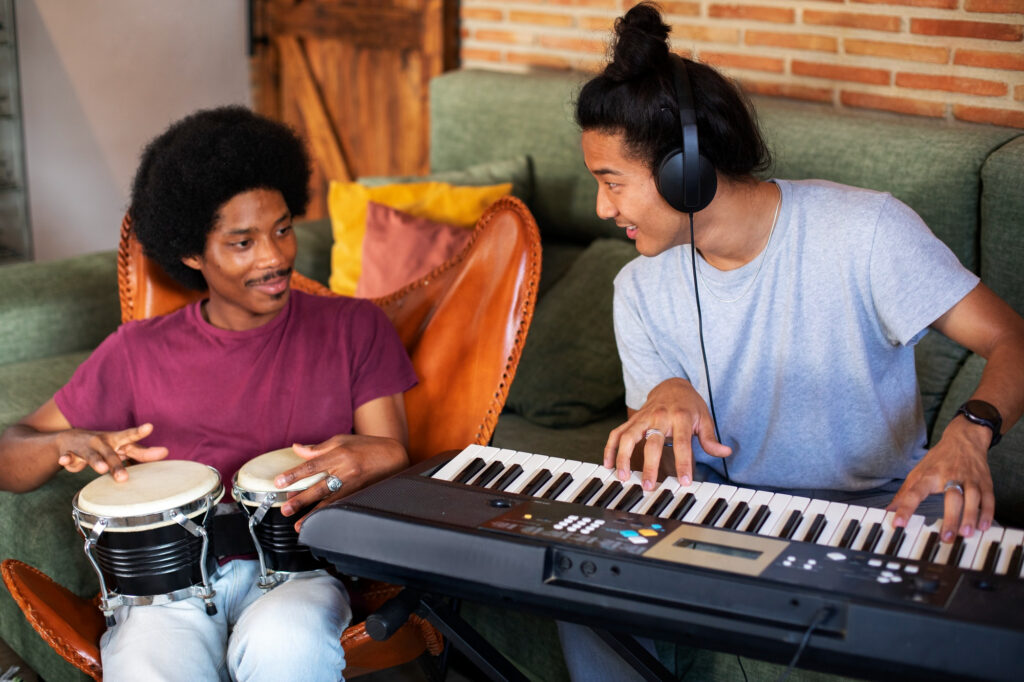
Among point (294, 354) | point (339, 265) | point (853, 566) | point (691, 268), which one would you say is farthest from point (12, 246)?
point (853, 566)

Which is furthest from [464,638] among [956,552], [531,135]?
[531,135]

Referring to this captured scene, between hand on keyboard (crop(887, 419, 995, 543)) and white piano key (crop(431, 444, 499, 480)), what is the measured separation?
1.98 feet

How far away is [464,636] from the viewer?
1.55 metres

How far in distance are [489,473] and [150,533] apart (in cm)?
58

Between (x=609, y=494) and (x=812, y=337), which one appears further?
(x=812, y=337)

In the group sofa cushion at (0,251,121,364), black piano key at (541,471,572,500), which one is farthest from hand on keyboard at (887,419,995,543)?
sofa cushion at (0,251,121,364)

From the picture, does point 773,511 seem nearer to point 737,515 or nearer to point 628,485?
point 737,515

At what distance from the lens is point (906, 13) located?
2.72 meters

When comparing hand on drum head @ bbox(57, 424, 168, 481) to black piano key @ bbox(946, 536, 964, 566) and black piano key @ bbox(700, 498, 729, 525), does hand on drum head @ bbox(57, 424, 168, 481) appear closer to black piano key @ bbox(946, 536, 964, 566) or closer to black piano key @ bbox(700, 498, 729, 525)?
black piano key @ bbox(700, 498, 729, 525)

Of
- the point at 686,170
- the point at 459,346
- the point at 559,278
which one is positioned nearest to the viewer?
the point at 686,170

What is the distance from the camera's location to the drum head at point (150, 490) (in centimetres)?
175

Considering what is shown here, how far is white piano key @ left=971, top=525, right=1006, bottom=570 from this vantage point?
1.28 m

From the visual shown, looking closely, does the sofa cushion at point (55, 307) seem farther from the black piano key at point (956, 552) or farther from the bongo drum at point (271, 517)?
the black piano key at point (956, 552)

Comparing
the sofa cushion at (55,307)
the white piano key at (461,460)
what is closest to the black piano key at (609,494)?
the white piano key at (461,460)
